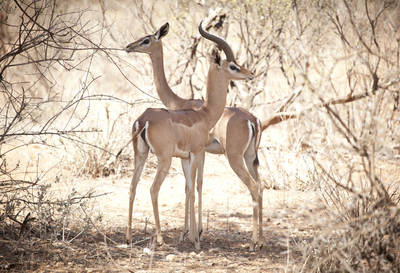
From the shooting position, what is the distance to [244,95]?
400 inches

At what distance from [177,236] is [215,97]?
65.5 inches

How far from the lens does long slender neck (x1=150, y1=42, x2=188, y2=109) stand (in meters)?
7.14

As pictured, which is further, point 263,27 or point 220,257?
point 263,27

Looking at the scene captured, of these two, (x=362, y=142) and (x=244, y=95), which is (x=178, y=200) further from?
(x=362, y=142)

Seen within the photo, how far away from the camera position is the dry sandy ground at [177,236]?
4.43 m

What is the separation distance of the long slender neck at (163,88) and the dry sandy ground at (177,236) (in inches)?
55.0

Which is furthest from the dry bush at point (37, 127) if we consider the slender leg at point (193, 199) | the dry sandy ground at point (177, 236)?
the slender leg at point (193, 199)

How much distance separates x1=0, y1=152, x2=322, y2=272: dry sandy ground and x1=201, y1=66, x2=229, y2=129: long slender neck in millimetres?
1201

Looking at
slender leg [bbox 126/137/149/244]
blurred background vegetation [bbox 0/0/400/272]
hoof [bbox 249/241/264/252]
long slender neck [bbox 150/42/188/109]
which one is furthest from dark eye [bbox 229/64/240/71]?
hoof [bbox 249/241/264/252]

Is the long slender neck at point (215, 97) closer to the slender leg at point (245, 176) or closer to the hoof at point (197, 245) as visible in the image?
the slender leg at point (245, 176)

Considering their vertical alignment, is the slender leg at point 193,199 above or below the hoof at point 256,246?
above

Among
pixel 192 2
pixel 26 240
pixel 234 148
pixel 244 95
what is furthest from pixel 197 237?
pixel 192 2

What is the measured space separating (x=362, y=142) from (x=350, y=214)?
34.5 inches

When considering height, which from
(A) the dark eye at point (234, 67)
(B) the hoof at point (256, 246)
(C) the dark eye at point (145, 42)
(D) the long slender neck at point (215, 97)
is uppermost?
(C) the dark eye at point (145, 42)
